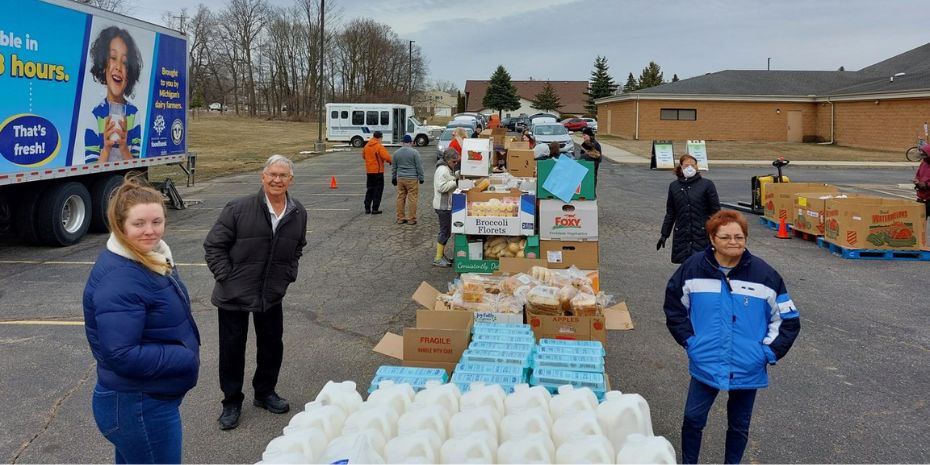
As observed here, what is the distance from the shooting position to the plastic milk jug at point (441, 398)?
131 inches

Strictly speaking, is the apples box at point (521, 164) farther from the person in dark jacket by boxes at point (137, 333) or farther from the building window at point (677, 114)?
the building window at point (677, 114)

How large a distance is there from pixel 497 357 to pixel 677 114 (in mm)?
40529

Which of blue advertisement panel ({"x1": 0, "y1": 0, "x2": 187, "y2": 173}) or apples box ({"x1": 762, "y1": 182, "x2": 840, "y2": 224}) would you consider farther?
apples box ({"x1": 762, "y1": 182, "x2": 840, "y2": 224})

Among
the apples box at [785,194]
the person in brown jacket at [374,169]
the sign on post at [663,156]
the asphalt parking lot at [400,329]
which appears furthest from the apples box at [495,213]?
the sign on post at [663,156]

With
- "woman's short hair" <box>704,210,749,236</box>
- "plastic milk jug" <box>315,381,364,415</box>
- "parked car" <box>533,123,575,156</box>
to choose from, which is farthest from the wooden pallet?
"parked car" <box>533,123,575,156</box>

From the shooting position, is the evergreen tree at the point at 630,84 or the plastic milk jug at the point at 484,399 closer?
the plastic milk jug at the point at 484,399

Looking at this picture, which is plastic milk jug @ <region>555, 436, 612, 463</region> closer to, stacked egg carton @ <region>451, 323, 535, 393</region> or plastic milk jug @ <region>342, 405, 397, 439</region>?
plastic milk jug @ <region>342, 405, 397, 439</region>

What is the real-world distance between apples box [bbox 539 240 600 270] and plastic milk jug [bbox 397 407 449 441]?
4593 mm

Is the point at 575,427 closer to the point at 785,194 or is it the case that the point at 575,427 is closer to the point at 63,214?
the point at 63,214

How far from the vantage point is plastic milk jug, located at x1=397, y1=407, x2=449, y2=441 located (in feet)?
9.91

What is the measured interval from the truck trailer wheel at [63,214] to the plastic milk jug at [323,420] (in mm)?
9881

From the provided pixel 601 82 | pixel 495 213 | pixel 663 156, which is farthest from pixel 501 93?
pixel 495 213

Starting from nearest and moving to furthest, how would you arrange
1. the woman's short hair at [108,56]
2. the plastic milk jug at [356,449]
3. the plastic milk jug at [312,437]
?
1. the plastic milk jug at [356,449]
2. the plastic milk jug at [312,437]
3. the woman's short hair at [108,56]

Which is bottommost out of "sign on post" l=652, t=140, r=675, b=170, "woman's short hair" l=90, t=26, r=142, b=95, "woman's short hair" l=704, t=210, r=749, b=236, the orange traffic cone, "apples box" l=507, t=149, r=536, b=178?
the orange traffic cone
